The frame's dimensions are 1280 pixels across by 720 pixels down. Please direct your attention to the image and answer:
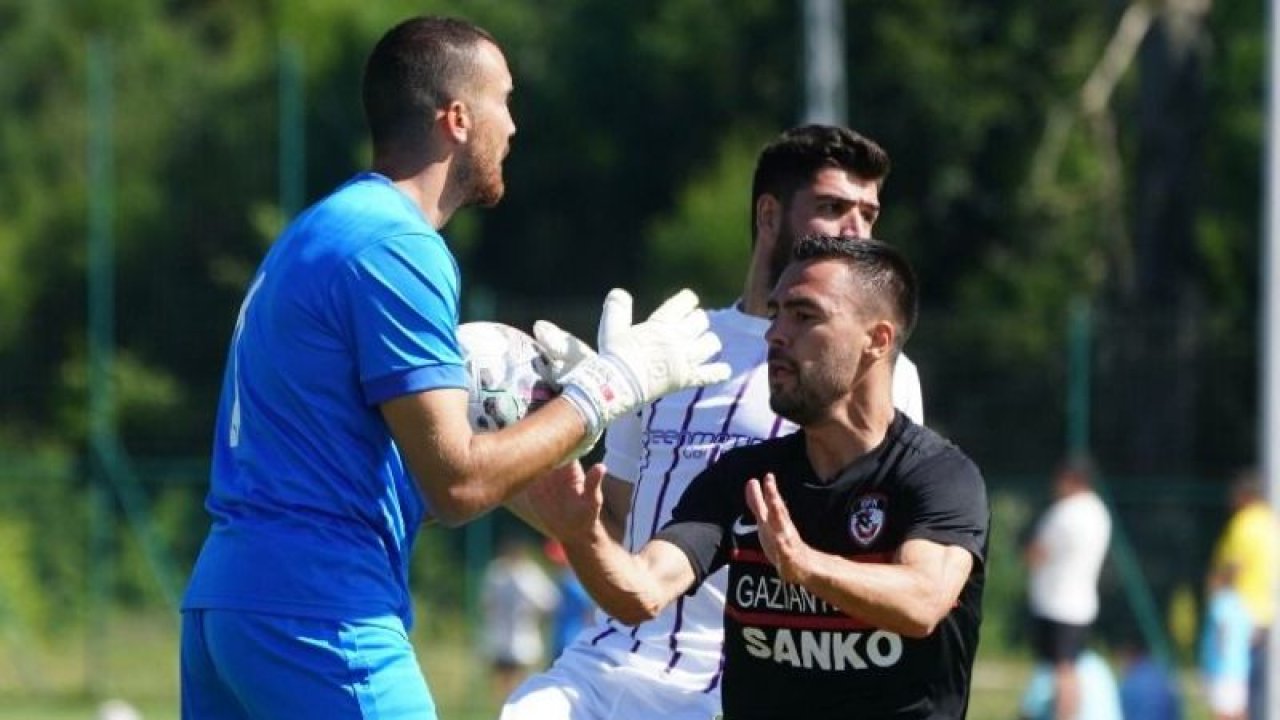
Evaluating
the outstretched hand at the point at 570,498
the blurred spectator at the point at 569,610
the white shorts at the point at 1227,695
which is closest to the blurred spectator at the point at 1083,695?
the white shorts at the point at 1227,695

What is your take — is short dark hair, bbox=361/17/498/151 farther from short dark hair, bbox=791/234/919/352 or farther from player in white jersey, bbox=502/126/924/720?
player in white jersey, bbox=502/126/924/720

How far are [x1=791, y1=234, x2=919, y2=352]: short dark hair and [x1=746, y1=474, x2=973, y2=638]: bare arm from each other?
523mm

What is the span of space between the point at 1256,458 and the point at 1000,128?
444 inches

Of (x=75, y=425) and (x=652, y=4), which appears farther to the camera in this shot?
(x=652, y=4)

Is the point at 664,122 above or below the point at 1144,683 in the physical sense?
above

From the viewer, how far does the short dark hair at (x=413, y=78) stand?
16.6 ft

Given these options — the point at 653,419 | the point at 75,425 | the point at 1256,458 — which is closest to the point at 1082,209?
the point at 1256,458

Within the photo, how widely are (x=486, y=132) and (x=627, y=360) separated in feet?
1.81

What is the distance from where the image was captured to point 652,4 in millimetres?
38625

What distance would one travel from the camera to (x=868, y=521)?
17.0 ft

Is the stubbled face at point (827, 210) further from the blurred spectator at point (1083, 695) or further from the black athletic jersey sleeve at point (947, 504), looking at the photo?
the blurred spectator at point (1083, 695)

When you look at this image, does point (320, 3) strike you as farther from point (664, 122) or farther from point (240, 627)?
point (240, 627)

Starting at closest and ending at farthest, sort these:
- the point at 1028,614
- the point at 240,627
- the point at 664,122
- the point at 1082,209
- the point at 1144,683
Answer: the point at 240,627 < the point at 1144,683 < the point at 1028,614 < the point at 1082,209 < the point at 664,122

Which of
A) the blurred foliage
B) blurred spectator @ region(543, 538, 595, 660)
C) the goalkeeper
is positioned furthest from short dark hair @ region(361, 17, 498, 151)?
the blurred foliage
